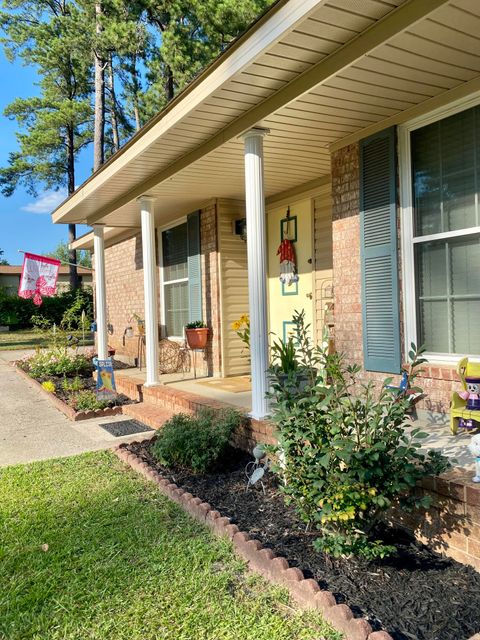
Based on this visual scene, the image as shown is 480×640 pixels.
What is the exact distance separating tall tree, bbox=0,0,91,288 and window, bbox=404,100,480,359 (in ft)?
55.3

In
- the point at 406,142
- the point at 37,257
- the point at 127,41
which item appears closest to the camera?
the point at 406,142

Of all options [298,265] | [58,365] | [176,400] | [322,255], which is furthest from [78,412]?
[322,255]

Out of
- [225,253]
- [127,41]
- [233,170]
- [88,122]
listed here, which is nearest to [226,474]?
[233,170]

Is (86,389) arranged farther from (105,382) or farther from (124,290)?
(124,290)

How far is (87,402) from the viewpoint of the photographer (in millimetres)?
6289

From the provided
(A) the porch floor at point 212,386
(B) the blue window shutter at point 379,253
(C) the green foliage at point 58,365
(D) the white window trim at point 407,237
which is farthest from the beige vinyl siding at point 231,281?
(D) the white window trim at point 407,237

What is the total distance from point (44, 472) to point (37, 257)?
6108 mm

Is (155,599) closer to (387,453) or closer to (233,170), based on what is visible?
(387,453)

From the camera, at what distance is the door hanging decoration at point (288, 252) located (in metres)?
6.43

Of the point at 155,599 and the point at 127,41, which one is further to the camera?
the point at 127,41

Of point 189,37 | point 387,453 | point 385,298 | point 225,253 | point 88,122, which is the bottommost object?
point 387,453

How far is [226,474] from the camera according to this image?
3.74 meters

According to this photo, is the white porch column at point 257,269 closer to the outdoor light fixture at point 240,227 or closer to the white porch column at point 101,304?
the outdoor light fixture at point 240,227

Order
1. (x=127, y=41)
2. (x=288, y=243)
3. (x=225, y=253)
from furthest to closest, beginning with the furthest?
(x=127, y=41), (x=225, y=253), (x=288, y=243)
